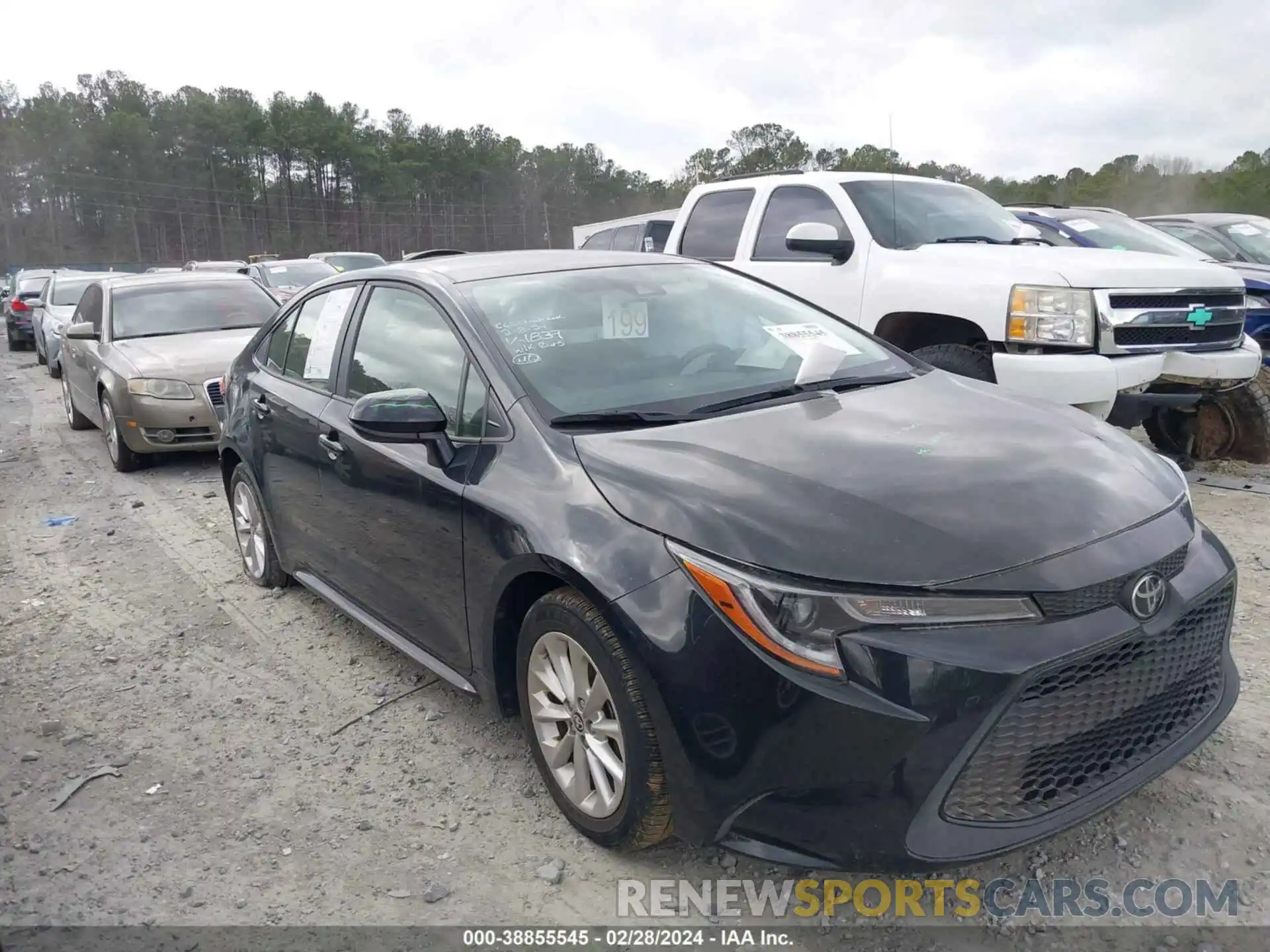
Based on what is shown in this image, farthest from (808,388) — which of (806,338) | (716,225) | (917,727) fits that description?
(716,225)

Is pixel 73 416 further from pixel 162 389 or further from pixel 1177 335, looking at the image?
pixel 1177 335

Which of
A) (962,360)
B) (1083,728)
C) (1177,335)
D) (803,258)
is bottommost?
(1083,728)

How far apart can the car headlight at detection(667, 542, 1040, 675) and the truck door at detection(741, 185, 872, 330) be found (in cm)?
403

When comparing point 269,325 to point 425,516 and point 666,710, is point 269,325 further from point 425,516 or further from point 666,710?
point 666,710

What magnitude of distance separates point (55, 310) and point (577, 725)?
16767mm

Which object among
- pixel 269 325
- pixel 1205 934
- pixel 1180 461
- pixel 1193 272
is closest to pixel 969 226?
pixel 1193 272

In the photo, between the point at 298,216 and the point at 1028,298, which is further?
the point at 298,216

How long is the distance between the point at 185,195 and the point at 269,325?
6706cm

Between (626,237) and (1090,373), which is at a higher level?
(626,237)

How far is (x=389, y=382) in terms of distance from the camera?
3541 mm

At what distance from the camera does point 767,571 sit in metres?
2.20

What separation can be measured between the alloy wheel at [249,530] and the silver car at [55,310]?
11220mm

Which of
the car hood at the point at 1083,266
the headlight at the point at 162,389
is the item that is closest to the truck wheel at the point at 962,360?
the car hood at the point at 1083,266

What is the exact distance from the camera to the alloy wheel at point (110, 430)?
8031 mm
